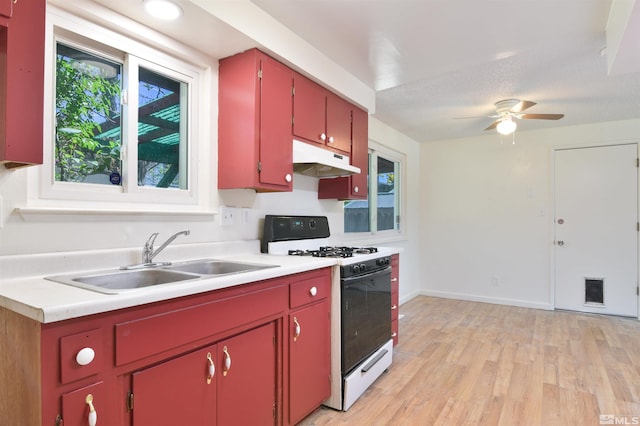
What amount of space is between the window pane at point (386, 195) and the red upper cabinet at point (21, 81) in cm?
368

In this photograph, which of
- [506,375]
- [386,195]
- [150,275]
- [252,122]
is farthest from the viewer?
[386,195]

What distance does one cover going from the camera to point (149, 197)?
193 cm

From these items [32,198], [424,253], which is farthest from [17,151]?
[424,253]

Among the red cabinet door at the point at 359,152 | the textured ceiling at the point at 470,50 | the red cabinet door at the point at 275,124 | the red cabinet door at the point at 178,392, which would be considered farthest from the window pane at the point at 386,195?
the red cabinet door at the point at 178,392

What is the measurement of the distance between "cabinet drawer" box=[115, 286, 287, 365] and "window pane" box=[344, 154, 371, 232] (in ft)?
7.51

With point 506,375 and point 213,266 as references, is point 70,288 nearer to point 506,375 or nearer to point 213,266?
point 213,266

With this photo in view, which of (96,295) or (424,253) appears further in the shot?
(424,253)

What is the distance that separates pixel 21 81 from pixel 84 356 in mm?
960

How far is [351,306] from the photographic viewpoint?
225 centimetres

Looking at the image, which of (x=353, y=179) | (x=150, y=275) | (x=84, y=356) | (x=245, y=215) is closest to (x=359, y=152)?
(x=353, y=179)

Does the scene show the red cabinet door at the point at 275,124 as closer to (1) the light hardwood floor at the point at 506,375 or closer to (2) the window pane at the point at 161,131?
(2) the window pane at the point at 161,131

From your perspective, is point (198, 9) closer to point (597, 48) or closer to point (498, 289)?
point (597, 48)

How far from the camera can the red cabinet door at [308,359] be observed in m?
1.87

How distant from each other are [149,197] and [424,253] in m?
4.34
